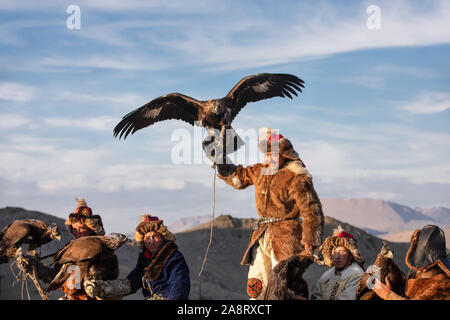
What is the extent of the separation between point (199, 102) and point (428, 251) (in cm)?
325

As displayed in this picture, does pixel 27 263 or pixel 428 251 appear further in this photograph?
pixel 27 263

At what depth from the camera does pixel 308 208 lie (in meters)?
5.32

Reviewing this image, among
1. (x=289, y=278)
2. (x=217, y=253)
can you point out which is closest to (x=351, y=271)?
(x=289, y=278)

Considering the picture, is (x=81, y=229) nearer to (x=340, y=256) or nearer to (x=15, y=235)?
(x=15, y=235)

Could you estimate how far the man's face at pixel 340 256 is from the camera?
495 cm

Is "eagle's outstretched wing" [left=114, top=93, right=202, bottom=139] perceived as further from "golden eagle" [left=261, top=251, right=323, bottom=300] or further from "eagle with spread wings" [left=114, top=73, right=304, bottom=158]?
"golden eagle" [left=261, top=251, right=323, bottom=300]

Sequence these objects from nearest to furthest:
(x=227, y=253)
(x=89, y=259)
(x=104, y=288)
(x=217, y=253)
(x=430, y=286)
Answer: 1. (x=430, y=286)
2. (x=104, y=288)
3. (x=89, y=259)
4. (x=217, y=253)
5. (x=227, y=253)

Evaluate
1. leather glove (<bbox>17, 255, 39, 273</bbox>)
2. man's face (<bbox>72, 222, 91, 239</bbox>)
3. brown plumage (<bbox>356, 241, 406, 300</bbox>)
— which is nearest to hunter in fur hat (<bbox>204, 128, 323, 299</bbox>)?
brown plumage (<bbox>356, 241, 406, 300</bbox>)

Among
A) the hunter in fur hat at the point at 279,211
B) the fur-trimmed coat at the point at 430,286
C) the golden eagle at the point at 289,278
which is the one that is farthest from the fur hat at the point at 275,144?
the fur-trimmed coat at the point at 430,286

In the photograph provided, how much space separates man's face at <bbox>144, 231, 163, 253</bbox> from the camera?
16.4 ft

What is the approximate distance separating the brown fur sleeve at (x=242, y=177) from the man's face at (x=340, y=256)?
1.19 m

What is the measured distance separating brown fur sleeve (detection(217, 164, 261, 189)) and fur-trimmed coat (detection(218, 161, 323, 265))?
0.27ft

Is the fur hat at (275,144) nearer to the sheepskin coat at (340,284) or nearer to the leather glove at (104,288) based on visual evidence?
the sheepskin coat at (340,284)

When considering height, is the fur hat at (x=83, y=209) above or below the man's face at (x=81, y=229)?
above
